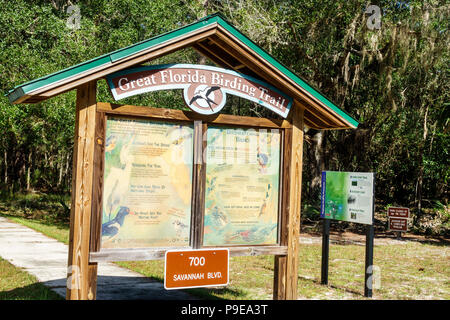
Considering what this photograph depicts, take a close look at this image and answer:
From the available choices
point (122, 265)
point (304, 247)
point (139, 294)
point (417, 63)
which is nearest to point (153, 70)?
point (139, 294)

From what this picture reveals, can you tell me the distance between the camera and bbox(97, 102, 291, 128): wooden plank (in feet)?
17.5

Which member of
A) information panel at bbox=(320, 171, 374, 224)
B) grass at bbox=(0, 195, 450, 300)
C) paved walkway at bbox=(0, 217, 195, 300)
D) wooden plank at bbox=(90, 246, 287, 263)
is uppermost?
information panel at bbox=(320, 171, 374, 224)

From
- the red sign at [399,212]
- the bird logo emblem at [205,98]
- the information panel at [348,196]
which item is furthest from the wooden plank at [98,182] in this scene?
the red sign at [399,212]

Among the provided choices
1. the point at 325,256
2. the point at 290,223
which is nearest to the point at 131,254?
the point at 290,223

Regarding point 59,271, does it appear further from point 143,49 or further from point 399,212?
point 399,212

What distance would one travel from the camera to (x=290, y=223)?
631 cm

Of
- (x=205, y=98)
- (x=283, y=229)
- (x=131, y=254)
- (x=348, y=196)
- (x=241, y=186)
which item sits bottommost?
(x=131, y=254)

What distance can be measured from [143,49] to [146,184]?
59.4 inches

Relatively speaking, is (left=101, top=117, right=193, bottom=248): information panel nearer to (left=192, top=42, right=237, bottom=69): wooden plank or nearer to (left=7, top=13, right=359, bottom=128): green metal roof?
(left=7, top=13, right=359, bottom=128): green metal roof

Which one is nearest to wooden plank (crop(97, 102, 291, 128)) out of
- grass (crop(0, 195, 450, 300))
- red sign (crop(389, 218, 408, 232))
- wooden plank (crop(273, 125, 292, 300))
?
wooden plank (crop(273, 125, 292, 300))

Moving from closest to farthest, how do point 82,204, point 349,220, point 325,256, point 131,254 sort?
point 82,204, point 131,254, point 349,220, point 325,256

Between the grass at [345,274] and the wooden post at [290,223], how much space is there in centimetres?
164

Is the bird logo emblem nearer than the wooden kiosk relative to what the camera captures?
No

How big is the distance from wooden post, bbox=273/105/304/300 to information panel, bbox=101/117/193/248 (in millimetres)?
1321
